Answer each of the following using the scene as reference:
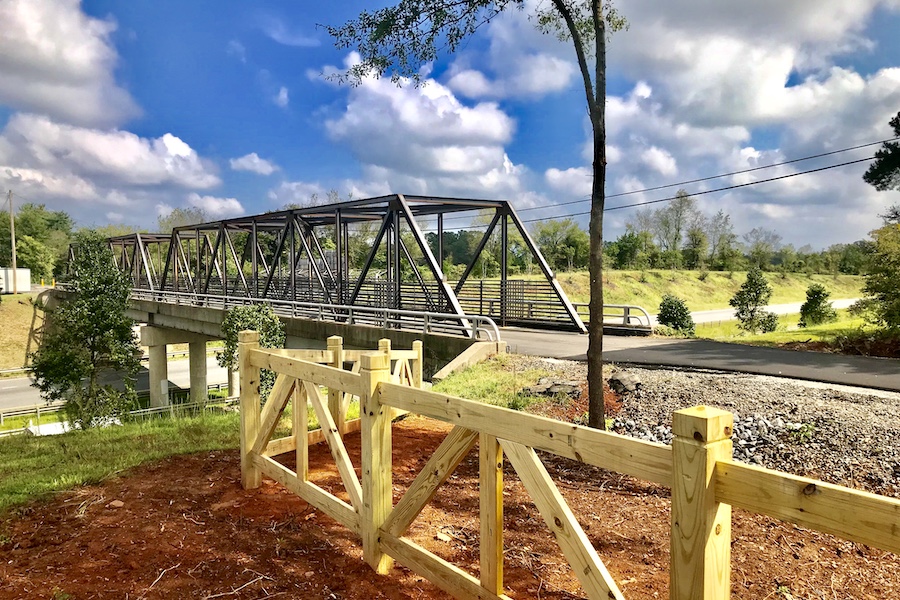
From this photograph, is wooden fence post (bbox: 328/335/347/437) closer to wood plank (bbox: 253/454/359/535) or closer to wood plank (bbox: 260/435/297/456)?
wood plank (bbox: 260/435/297/456)

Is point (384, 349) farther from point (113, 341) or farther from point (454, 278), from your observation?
point (454, 278)

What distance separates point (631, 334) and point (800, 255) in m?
67.2

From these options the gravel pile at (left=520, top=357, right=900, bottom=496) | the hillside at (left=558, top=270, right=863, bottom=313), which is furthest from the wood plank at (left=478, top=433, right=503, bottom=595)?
the hillside at (left=558, top=270, right=863, bottom=313)

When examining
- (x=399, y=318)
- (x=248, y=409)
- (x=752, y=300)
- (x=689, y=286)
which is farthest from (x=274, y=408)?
(x=689, y=286)

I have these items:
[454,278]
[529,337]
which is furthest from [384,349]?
[454,278]

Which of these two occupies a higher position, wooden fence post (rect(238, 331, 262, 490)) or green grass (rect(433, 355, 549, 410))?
wooden fence post (rect(238, 331, 262, 490))

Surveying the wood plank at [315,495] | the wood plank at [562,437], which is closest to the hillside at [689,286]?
the wood plank at [315,495]

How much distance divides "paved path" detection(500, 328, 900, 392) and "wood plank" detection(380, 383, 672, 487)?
9497 millimetres

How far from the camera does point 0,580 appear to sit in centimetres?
347

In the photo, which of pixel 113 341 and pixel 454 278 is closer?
pixel 113 341

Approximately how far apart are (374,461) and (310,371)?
3.56ft

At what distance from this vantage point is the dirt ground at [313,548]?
3.40 m

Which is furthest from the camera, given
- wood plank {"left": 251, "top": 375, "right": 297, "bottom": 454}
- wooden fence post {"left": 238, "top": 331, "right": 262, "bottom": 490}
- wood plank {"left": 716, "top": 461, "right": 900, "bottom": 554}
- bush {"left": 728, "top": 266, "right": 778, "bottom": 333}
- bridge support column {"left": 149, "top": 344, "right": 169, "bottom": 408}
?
bridge support column {"left": 149, "top": 344, "right": 169, "bottom": 408}

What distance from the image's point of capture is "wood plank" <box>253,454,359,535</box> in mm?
3867
